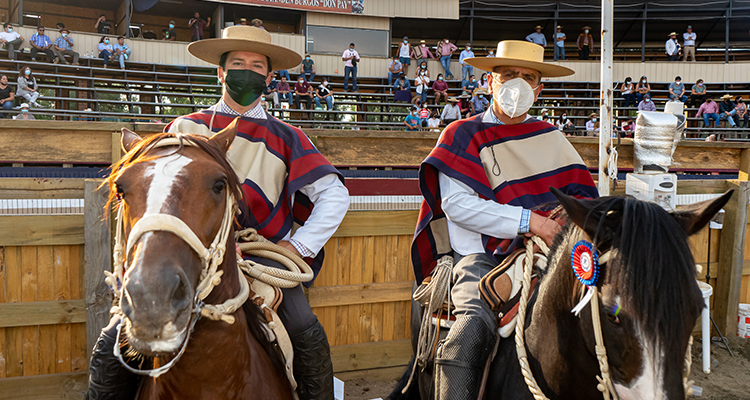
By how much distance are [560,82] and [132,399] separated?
23.5 m

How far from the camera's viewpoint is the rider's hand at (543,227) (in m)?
2.13

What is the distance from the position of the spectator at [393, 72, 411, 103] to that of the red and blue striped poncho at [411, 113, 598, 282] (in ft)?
58.2

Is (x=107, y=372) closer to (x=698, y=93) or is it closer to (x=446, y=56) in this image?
(x=446, y=56)

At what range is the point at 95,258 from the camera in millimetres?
3125

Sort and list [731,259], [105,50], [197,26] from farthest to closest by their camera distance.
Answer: [197,26], [105,50], [731,259]

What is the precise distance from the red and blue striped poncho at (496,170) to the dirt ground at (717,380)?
1.60 metres

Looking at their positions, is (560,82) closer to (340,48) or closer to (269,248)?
(340,48)

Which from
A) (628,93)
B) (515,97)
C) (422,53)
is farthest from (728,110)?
(515,97)

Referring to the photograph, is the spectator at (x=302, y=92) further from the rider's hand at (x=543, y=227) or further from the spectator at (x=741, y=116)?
the rider's hand at (x=543, y=227)

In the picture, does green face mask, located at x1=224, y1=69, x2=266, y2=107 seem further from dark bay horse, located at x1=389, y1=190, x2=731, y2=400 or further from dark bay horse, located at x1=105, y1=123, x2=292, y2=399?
dark bay horse, located at x1=389, y1=190, x2=731, y2=400

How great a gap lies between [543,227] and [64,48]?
20.4 m

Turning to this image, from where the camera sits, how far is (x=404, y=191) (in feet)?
26.5

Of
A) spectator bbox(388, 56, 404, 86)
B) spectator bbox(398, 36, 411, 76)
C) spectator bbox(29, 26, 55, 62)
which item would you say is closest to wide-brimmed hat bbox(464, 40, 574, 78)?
spectator bbox(388, 56, 404, 86)

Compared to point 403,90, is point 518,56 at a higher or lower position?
lower
